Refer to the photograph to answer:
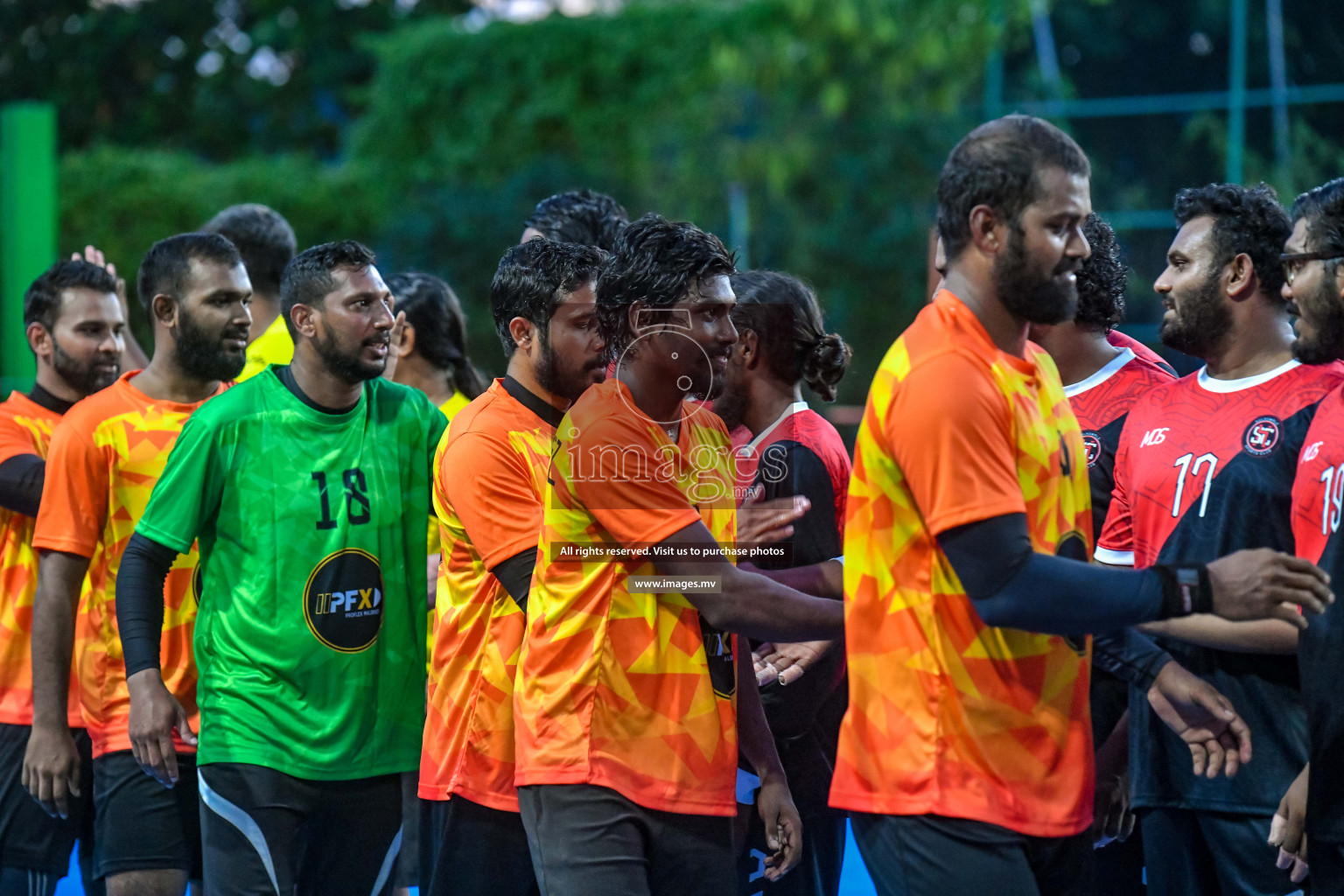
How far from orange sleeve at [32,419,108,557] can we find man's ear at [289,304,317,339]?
2.50 ft

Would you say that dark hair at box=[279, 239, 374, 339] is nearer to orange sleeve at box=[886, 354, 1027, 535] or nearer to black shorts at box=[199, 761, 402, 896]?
black shorts at box=[199, 761, 402, 896]

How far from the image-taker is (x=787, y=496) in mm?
3674

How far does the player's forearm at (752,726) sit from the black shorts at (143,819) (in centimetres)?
181

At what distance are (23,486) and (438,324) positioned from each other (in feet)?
4.90

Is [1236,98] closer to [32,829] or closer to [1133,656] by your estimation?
[1133,656]

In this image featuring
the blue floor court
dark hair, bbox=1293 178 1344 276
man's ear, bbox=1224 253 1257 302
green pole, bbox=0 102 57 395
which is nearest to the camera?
dark hair, bbox=1293 178 1344 276

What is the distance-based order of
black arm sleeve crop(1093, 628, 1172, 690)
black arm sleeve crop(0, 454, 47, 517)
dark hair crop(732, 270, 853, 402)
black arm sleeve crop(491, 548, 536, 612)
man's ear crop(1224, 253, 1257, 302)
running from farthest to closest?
black arm sleeve crop(0, 454, 47, 517)
dark hair crop(732, 270, 853, 402)
man's ear crop(1224, 253, 1257, 302)
black arm sleeve crop(491, 548, 536, 612)
black arm sleeve crop(1093, 628, 1172, 690)

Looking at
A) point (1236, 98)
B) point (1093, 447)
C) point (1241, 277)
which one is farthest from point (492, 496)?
point (1236, 98)

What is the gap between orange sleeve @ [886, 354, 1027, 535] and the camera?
243 centimetres

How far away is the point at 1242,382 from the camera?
3.48m

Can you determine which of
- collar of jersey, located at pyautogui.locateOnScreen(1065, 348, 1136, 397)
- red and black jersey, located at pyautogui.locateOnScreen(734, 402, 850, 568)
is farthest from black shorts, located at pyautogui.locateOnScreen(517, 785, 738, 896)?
collar of jersey, located at pyautogui.locateOnScreen(1065, 348, 1136, 397)

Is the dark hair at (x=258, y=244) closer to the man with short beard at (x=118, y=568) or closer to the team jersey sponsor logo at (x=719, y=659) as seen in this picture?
the man with short beard at (x=118, y=568)

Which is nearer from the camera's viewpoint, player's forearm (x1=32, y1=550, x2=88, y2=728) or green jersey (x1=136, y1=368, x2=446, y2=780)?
green jersey (x1=136, y1=368, x2=446, y2=780)

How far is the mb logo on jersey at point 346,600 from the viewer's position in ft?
12.7
